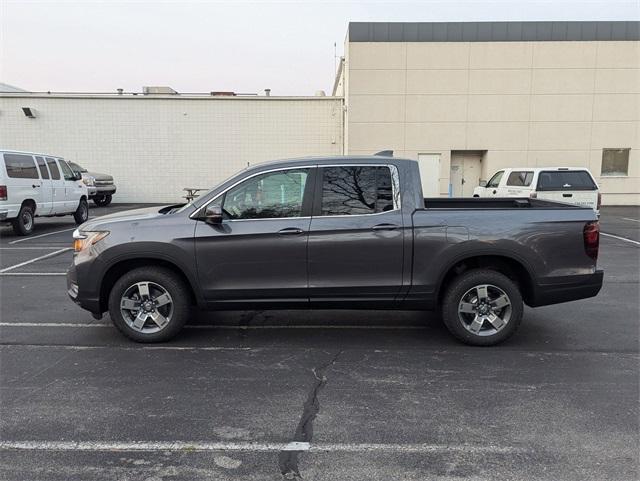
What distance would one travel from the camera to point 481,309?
16.6ft

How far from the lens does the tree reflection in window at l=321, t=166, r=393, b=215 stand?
5055mm

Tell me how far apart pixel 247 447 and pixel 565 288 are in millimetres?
3509

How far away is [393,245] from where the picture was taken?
16.3 feet

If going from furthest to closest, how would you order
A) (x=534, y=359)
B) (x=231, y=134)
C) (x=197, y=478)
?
(x=231, y=134) < (x=534, y=359) < (x=197, y=478)

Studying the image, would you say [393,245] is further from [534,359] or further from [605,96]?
[605,96]

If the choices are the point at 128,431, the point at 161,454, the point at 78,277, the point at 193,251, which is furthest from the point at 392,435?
the point at 78,277

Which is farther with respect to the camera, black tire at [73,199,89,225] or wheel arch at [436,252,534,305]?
black tire at [73,199,89,225]

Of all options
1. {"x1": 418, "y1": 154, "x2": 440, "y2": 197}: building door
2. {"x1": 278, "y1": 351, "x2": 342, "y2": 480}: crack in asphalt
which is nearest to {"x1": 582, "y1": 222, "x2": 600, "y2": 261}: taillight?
{"x1": 278, "y1": 351, "x2": 342, "y2": 480}: crack in asphalt

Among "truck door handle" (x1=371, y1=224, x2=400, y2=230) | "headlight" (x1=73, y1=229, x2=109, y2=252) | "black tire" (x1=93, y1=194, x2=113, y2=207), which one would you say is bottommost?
"black tire" (x1=93, y1=194, x2=113, y2=207)

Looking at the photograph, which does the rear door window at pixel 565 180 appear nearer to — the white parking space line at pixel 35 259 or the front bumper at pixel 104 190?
the white parking space line at pixel 35 259

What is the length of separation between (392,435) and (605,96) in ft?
73.4

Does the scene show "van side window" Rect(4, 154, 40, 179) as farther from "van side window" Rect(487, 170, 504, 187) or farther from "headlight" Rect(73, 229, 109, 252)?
"van side window" Rect(487, 170, 504, 187)

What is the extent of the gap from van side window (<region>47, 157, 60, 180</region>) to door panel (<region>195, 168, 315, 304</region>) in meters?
10.7

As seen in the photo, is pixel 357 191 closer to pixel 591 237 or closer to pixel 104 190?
pixel 591 237
